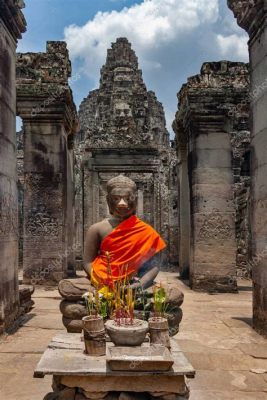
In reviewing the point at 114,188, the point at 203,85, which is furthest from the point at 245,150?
the point at 114,188

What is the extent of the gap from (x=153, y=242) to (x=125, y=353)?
61.9 inches

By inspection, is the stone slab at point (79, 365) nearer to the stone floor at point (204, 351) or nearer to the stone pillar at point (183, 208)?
the stone floor at point (204, 351)

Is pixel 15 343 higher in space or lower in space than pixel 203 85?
lower

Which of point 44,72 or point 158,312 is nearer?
point 158,312

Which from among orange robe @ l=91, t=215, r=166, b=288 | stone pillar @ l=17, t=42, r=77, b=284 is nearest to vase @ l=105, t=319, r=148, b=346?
orange robe @ l=91, t=215, r=166, b=288

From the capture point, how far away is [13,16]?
18.0 ft

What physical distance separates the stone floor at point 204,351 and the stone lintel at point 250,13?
13.2 feet

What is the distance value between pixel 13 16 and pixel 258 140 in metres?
3.70

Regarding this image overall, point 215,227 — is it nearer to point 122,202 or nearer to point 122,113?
point 122,202

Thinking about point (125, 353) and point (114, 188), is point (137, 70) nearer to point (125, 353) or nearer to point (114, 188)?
point (114, 188)

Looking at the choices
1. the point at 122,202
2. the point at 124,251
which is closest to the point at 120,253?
the point at 124,251

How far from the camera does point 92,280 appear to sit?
13.4ft

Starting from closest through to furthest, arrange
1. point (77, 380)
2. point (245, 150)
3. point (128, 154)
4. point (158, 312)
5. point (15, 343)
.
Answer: point (77, 380) < point (158, 312) < point (15, 343) < point (245, 150) < point (128, 154)

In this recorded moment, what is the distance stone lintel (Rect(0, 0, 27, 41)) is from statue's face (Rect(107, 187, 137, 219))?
286 centimetres
